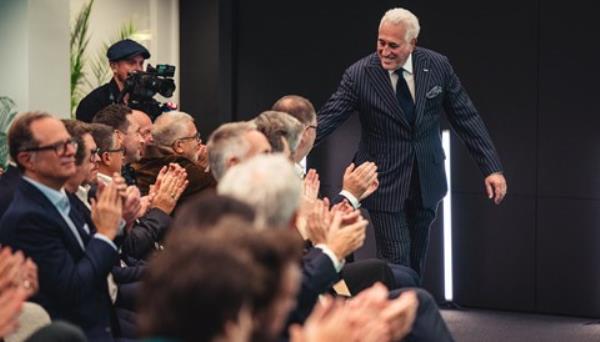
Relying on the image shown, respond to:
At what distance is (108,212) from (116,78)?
2.84 meters

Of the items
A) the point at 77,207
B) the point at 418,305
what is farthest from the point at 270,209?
the point at 77,207

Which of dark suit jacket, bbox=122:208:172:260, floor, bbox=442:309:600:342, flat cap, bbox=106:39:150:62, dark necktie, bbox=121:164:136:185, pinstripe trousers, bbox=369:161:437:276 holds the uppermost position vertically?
flat cap, bbox=106:39:150:62

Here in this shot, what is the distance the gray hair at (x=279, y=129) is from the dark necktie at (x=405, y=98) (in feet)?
3.65

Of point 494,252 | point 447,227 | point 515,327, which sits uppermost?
point 447,227

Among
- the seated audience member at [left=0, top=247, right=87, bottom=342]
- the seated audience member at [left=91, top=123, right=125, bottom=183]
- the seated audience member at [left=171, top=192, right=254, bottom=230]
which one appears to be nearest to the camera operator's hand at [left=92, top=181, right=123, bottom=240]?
the seated audience member at [left=0, top=247, right=87, bottom=342]

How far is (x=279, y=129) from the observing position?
417 cm

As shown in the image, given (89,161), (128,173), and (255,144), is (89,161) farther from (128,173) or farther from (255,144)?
(128,173)

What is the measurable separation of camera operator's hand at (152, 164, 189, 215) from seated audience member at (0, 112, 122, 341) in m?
0.62

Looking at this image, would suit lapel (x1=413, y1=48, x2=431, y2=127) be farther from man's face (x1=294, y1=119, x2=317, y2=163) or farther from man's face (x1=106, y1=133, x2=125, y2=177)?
man's face (x1=106, y1=133, x2=125, y2=177)

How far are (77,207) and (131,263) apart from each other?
54 centimetres

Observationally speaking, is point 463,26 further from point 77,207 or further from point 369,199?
point 77,207

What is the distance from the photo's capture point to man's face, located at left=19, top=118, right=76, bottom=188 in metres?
3.55

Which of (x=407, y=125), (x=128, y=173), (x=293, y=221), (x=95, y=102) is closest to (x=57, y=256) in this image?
(x=293, y=221)

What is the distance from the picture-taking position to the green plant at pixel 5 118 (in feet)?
19.6
